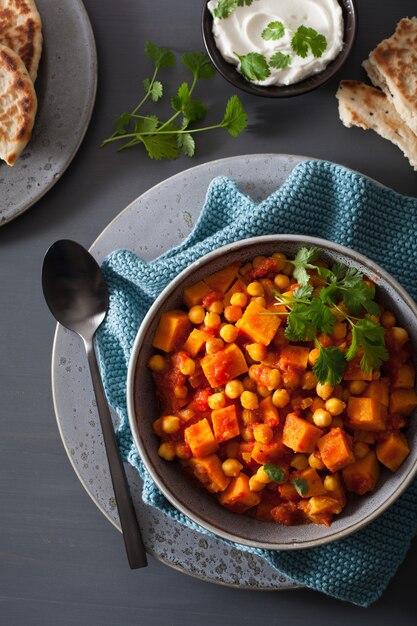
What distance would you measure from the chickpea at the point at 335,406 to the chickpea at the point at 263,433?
0.25 metres

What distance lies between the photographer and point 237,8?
3.39m

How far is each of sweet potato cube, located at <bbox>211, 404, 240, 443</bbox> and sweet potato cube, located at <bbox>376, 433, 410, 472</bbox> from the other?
0.60 metres

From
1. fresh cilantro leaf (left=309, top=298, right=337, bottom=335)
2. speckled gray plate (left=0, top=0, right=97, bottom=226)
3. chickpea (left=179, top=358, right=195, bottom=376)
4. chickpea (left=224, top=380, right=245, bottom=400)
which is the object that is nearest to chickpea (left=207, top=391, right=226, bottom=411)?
chickpea (left=224, top=380, right=245, bottom=400)

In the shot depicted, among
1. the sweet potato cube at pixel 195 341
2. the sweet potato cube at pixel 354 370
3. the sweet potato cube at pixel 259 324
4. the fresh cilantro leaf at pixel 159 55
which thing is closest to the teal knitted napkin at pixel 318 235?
the sweet potato cube at pixel 195 341

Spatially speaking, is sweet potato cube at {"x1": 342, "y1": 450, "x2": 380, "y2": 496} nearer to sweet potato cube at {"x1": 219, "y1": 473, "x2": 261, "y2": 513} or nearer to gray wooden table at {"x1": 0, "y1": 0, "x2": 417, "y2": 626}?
sweet potato cube at {"x1": 219, "y1": 473, "x2": 261, "y2": 513}

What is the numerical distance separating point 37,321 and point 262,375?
4.48 ft

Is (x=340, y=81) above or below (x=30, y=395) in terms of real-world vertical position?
above

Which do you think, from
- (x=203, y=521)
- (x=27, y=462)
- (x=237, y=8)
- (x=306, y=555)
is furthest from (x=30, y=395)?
(x=237, y=8)

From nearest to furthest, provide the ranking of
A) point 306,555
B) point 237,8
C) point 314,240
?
point 314,240 < point 306,555 < point 237,8

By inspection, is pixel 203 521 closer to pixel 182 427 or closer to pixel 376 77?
pixel 182 427

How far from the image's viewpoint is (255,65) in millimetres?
3316

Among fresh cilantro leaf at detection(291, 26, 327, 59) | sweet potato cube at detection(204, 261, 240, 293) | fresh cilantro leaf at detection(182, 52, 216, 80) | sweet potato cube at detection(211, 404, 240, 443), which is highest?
fresh cilantro leaf at detection(291, 26, 327, 59)

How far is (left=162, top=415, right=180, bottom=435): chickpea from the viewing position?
292 centimetres

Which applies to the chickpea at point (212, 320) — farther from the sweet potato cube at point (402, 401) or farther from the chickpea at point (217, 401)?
the sweet potato cube at point (402, 401)
